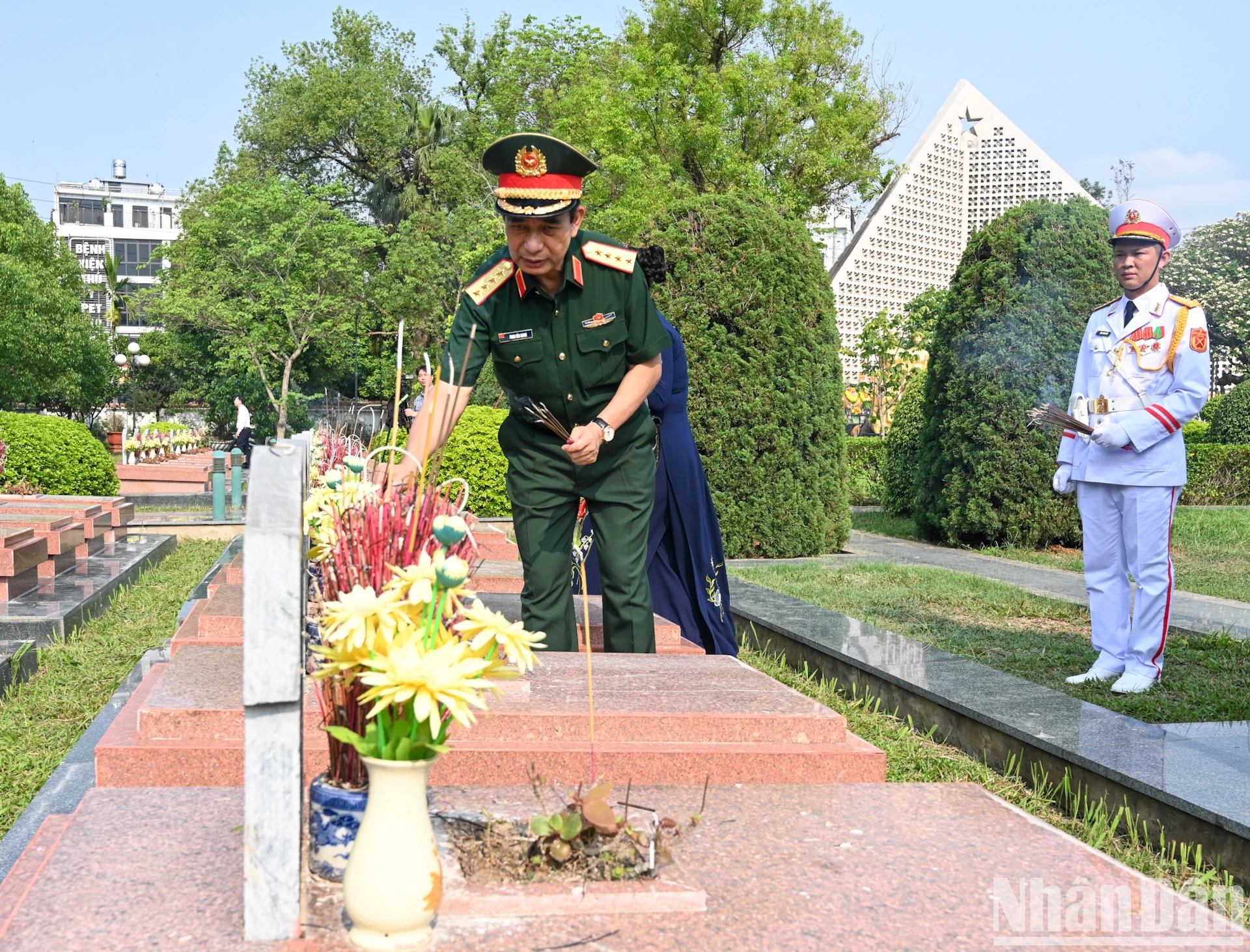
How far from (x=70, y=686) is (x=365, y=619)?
12.2 ft

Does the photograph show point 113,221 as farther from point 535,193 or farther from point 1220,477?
point 535,193

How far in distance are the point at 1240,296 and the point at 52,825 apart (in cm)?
4364

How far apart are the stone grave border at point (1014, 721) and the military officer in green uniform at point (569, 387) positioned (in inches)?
44.6

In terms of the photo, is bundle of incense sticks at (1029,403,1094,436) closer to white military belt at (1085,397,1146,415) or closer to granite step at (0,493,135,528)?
white military belt at (1085,397,1146,415)

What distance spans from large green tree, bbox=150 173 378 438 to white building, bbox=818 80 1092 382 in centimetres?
1432

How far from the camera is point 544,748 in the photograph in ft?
10.1

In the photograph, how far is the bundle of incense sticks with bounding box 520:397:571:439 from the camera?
386 centimetres

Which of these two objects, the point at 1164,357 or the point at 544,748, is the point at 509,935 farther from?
the point at 1164,357

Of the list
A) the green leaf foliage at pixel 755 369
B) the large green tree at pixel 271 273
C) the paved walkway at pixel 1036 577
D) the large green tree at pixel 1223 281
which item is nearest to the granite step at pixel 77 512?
the green leaf foliage at pixel 755 369

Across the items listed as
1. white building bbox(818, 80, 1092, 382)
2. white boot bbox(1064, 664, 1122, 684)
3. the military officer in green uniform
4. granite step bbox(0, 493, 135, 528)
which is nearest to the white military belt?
→ white boot bbox(1064, 664, 1122, 684)

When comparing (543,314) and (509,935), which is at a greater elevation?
(543,314)

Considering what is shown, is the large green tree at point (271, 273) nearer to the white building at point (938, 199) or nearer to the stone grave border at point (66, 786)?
the white building at point (938, 199)

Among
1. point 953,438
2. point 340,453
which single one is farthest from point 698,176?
point 340,453

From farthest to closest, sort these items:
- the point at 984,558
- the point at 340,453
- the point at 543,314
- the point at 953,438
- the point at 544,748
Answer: the point at 953,438, the point at 984,558, the point at 340,453, the point at 543,314, the point at 544,748
